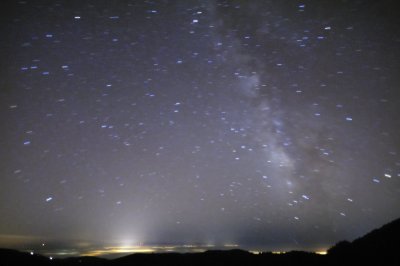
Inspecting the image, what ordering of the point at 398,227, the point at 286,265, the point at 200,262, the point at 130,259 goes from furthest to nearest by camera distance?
the point at 130,259
the point at 200,262
the point at 286,265
the point at 398,227

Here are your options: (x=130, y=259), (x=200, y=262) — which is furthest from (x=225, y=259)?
(x=130, y=259)

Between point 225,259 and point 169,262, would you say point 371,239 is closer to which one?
point 225,259

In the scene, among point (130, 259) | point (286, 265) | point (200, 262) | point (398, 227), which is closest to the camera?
point (398, 227)

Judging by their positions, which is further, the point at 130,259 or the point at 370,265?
the point at 130,259

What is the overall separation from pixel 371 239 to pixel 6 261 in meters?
29.4

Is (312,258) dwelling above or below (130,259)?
above

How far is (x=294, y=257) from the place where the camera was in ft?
70.1

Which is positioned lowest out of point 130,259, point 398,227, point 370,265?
point 130,259

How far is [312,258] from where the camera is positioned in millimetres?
20422

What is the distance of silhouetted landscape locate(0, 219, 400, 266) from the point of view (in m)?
15.7

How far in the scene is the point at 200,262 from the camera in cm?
2309

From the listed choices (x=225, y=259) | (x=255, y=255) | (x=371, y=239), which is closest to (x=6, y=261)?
(x=225, y=259)

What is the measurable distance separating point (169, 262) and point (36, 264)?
37.7 ft

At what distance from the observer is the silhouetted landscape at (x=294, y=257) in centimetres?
1569
